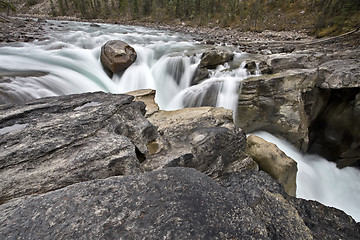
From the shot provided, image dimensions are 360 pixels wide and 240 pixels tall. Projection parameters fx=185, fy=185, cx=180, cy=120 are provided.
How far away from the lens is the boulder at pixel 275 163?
4.59 m

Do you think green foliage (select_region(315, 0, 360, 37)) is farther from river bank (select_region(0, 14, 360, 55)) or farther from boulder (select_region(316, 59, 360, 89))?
boulder (select_region(316, 59, 360, 89))

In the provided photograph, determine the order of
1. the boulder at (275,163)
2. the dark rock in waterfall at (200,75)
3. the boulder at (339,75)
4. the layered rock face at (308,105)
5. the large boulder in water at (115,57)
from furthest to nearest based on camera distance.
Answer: the large boulder in water at (115,57), the dark rock in waterfall at (200,75), the layered rock face at (308,105), the boulder at (339,75), the boulder at (275,163)

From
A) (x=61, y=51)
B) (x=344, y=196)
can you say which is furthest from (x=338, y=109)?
(x=61, y=51)

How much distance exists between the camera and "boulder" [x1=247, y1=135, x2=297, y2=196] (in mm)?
4594

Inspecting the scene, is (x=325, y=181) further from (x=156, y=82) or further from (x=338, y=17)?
(x=338, y=17)

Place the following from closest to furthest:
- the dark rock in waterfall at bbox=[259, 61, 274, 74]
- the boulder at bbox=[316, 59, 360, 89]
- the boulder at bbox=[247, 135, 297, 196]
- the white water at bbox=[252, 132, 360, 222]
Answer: the boulder at bbox=[247, 135, 297, 196] → the white water at bbox=[252, 132, 360, 222] → the boulder at bbox=[316, 59, 360, 89] → the dark rock in waterfall at bbox=[259, 61, 274, 74]

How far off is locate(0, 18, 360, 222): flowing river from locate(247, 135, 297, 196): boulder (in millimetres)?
1655

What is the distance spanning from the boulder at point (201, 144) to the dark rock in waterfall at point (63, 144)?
39 cm

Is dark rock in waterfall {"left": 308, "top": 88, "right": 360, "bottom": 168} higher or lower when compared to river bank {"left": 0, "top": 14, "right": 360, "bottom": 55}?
lower

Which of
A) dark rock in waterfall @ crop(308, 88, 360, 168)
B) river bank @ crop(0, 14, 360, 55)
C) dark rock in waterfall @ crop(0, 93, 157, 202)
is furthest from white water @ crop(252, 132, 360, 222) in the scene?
river bank @ crop(0, 14, 360, 55)

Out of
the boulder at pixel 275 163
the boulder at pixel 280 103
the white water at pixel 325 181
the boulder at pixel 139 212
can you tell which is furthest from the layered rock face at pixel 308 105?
the boulder at pixel 139 212

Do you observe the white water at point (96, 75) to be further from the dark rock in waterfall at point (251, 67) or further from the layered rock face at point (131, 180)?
the layered rock face at point (131, 180)

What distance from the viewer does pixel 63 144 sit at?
8.87 ft

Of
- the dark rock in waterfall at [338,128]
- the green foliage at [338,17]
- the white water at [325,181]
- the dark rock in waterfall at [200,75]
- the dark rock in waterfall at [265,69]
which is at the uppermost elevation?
the green foliage at [338,17]
